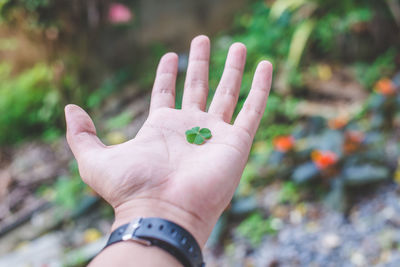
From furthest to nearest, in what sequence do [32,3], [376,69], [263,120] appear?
[376,69] < [263,120] < [32,3]

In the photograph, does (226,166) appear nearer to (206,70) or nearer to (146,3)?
(206,70)

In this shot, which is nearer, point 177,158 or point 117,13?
point 177,158

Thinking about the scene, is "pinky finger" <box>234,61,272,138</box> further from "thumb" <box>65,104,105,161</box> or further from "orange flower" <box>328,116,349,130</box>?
"orange flower" <box>328,116,349,130</box>

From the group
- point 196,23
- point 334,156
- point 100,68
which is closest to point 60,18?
point 100,68

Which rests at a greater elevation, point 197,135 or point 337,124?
point 337,124

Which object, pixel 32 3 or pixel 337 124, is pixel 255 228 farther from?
pixel 32 3

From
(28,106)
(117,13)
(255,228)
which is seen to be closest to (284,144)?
(255,228)

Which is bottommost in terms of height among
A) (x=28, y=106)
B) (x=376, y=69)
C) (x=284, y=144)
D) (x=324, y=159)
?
(x=324, y=159)

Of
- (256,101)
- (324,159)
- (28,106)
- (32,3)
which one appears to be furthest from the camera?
(28,106)
